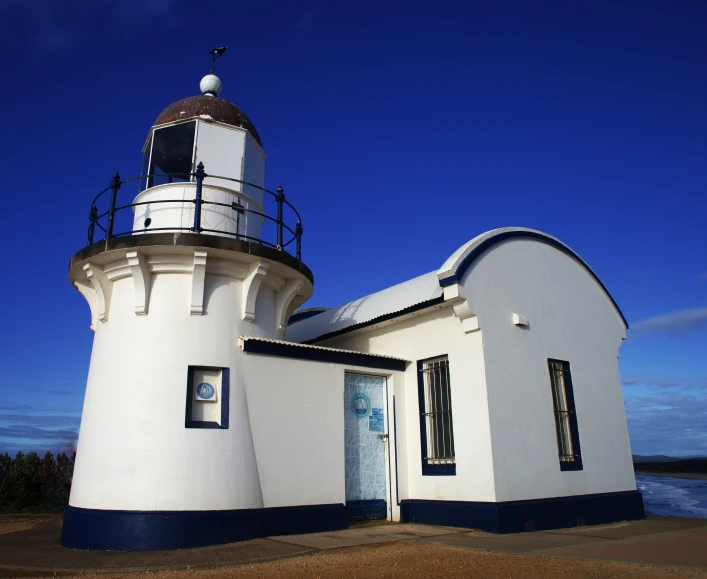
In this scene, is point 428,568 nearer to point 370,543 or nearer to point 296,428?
point 370,543

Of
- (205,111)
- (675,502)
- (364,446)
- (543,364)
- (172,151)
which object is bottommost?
(675,502)

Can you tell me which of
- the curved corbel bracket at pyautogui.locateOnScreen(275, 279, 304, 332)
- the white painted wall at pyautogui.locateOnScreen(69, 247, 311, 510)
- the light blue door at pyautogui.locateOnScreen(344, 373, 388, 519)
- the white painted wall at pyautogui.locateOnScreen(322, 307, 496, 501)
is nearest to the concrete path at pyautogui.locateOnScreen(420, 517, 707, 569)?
the white painted wall at pyautogui.locateOnScreen(322, 307, 496, 501)

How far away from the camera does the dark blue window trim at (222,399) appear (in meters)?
8.52

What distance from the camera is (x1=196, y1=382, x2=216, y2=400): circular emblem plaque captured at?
28.8ft

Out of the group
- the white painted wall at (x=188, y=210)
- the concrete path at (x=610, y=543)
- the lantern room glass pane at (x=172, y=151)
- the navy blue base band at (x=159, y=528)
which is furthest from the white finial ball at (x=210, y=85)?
the concrete path at (x=610, y=543)

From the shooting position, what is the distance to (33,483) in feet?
47.4

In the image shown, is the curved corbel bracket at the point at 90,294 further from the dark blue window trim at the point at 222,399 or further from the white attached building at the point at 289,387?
the dark blue window trim at the point at 222,399

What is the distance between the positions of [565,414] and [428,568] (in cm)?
628

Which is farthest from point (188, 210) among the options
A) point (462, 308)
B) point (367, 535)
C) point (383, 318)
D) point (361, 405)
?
point (367, 535)

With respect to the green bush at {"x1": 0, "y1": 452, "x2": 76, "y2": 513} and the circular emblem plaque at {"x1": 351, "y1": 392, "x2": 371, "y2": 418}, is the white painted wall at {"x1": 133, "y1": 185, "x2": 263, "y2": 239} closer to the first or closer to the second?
the circular emblem plaque at {"x1": 351, "y1": 392, "x2": 371, "y2": 418}

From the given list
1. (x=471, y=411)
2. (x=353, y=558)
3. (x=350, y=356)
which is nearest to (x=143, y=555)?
(x=353, y=558)

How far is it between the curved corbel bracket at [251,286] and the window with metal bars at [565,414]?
609cm

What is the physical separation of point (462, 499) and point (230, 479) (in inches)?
161

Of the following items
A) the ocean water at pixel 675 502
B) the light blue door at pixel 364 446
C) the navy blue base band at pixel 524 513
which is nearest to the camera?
the navy blue base band at pixel 524 513
